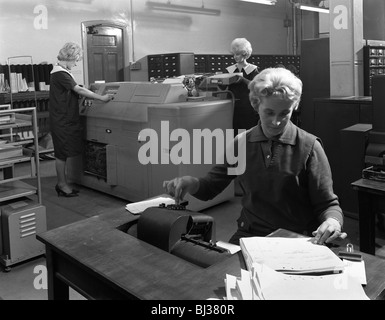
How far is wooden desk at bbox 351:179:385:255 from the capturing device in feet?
8.21

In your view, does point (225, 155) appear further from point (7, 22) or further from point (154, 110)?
point (7, 22)

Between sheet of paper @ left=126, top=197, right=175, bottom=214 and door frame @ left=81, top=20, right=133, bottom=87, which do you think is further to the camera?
door frame @ left=81, top=20, right=133, bottom=87

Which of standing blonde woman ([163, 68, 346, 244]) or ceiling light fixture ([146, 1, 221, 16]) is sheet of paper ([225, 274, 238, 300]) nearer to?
standing blonde woman ([163, 68, 346, 244])

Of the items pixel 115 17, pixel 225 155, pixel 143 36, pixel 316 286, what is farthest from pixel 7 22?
pixel 316 286

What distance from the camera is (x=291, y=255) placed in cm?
134

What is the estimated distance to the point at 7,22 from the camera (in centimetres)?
666

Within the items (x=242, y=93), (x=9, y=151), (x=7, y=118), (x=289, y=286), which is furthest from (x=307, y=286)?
(x=242, y=93)

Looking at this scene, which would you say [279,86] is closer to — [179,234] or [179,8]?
[179,234]

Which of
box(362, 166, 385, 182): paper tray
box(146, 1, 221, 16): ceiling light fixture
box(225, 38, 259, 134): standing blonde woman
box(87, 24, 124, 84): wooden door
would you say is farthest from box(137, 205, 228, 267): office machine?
box(146, 1, 221, 16): ceiling light fixture

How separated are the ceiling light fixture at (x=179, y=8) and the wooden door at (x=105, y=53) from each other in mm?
907

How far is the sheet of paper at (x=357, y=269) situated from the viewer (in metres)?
1.24

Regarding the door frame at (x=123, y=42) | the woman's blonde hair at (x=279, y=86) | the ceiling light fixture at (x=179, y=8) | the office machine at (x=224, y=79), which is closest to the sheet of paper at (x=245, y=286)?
the woman's blonde hair at (x=279, y=86)

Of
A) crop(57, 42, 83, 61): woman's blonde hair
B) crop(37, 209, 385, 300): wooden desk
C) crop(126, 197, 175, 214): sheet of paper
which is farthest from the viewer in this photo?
crop(57, 42, 83, 61): woman's blonde hair

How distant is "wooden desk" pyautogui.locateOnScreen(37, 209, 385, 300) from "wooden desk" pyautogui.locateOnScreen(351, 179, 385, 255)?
3.89 ft
